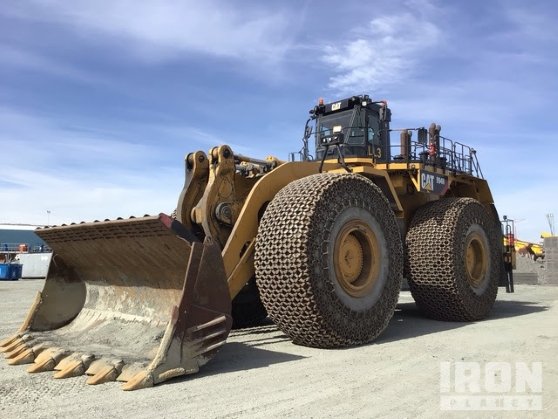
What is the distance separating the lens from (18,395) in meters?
3.98

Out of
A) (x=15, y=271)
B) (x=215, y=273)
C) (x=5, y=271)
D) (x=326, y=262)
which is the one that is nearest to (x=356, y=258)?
(x=326, y=262)

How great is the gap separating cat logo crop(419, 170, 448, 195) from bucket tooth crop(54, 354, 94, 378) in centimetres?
576

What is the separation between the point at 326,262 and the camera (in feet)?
18.7

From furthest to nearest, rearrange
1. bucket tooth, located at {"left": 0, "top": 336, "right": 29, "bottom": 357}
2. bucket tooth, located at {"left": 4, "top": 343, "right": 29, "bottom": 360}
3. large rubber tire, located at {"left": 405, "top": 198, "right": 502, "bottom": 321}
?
large rubber tire, located at {"left": 405, "top": 198, "right": 502, "bottom": 321}, bucket tooth, located at {"left": 0, "top": 336, "right": 29, "bottom": 357}, bucket tooth, located at {"left": 4, "top": 343, "right": 29, "bottom": 360}

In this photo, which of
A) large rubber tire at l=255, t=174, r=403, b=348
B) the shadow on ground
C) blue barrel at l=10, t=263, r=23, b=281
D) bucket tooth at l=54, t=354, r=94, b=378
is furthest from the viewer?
blue barrel at l=10, t=263, r=23, b=281

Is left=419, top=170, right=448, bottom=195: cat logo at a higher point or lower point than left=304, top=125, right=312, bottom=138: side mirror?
lower

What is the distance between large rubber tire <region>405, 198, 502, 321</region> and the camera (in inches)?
321

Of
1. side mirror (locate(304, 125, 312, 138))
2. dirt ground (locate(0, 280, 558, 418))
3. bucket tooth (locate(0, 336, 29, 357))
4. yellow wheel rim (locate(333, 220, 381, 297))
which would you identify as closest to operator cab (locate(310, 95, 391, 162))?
side mirror (locate(304, 125, 312, 138))

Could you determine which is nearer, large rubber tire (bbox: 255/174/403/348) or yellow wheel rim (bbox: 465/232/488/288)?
large rubber tire (bbox: 255/174/403/348)

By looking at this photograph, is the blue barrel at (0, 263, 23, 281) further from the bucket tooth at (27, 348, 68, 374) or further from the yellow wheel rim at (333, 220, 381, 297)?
the yellow wheel rim at (333, 220, 381, 297)

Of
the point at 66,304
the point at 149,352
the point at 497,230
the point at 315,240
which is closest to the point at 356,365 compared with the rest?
the point at 315,240

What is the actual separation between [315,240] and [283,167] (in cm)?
119

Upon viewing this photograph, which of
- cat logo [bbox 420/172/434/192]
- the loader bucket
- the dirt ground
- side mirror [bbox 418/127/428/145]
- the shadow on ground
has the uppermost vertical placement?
side mirror [bbox 418/127/428/145]

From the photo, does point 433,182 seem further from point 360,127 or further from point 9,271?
point 9,271
